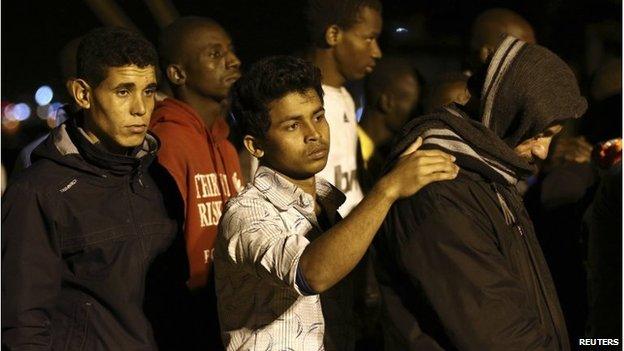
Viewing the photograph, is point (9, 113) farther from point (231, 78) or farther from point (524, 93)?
point (524, 93)

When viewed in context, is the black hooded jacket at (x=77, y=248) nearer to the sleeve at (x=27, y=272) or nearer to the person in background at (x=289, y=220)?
the sleeve at (x=27, y=272)

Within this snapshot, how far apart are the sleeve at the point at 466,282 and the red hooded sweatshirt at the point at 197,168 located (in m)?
1.45

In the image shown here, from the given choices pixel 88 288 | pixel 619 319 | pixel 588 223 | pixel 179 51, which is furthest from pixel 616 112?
pixel 88 288

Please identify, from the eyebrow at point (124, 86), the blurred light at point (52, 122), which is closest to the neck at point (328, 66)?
the blurred light at point (52, 122)

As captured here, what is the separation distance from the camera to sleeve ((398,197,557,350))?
329cm

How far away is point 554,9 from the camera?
356 inches

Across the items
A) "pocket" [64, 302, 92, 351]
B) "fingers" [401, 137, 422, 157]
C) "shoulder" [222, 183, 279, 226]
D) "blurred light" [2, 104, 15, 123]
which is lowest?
"blurred light" [2, 104, 15, 123]

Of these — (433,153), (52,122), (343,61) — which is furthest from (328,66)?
(52,122)

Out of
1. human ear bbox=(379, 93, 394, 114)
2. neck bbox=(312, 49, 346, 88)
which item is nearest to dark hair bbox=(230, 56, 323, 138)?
neck bbox=(312, 49, 346, 88)

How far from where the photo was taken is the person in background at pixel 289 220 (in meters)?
3.30

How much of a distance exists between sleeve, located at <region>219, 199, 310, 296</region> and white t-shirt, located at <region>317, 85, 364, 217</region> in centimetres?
224

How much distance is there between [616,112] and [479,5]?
Answer: 127 inches

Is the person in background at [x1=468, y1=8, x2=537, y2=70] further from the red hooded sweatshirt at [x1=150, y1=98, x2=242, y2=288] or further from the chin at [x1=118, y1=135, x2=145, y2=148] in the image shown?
the chin at [x1=118, y1=135, x2=145, y2=148]

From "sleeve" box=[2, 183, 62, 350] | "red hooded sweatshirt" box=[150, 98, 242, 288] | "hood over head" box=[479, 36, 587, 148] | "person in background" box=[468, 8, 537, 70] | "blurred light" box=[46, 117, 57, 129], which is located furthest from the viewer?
"person in background" box=[468, 8, 537, 70]
